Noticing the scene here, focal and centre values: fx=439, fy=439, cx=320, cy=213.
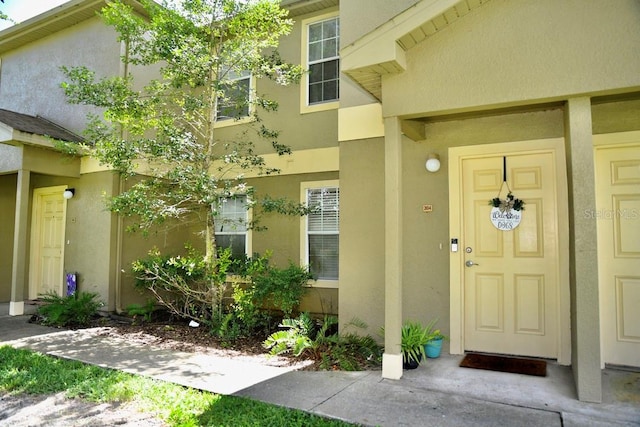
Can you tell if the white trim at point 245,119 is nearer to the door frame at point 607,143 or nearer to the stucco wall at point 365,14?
the stucco wall at point 365,14

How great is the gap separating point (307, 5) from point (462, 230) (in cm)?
524

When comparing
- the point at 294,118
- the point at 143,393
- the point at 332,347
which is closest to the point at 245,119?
the point at 294,118

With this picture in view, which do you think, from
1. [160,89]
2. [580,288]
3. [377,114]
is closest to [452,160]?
[377,114]

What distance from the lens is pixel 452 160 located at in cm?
548

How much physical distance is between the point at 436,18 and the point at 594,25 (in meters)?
1.38

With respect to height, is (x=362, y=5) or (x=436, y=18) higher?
Result: (x=362, y=5)

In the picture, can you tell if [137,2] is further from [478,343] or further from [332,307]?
[478,343]

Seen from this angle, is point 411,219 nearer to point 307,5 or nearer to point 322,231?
point 322,231

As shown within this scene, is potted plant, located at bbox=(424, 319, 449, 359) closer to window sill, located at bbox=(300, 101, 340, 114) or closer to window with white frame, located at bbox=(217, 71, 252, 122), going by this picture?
window sill, located at bbox=(300, 101, 340, 114)

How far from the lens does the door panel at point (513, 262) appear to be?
5.06 meters

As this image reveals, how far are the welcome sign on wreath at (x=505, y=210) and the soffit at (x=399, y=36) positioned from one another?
184 centimetres

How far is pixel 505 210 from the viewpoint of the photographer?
5297 millimetres

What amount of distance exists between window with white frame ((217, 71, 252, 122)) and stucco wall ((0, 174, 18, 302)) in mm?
5390

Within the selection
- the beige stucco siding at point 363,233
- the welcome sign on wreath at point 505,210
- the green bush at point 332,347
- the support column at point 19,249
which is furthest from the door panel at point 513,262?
the support column at point 19,249
